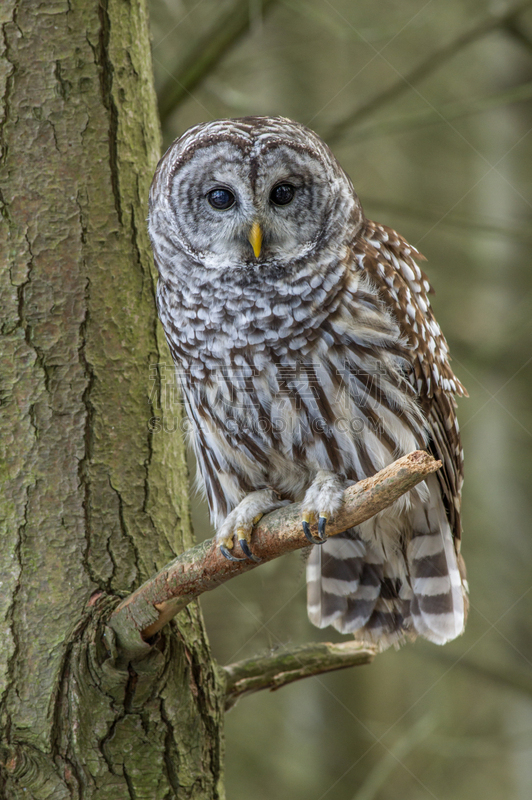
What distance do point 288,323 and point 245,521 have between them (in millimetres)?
717

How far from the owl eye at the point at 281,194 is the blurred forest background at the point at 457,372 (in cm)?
151

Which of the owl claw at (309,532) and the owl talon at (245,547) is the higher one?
the owl claw at (309,532)

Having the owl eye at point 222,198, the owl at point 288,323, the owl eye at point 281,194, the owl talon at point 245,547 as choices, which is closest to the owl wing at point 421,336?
the owl at point 288,323

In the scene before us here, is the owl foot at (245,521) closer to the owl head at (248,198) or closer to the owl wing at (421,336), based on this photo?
the owl wing at (421,336)

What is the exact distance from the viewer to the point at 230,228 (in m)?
2.75

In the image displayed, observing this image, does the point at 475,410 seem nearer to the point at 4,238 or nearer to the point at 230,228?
the point at 230,228

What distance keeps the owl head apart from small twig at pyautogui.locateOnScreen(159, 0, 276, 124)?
1.18m

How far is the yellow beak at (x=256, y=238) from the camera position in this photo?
8.62 ft

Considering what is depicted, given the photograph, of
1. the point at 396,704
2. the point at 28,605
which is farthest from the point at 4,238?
the point at 396,704

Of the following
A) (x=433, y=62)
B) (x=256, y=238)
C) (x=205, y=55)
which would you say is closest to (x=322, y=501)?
(x=256, y=238)

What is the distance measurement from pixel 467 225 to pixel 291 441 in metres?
2.23

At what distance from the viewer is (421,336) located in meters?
2.92

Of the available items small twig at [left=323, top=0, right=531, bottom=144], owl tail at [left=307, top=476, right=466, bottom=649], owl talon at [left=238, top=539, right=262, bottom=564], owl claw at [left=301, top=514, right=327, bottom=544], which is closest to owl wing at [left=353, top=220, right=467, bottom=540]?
owl tail at [left=307, top=476, right=466, bottom=649]

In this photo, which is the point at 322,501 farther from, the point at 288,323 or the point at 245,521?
the point at 288,323
